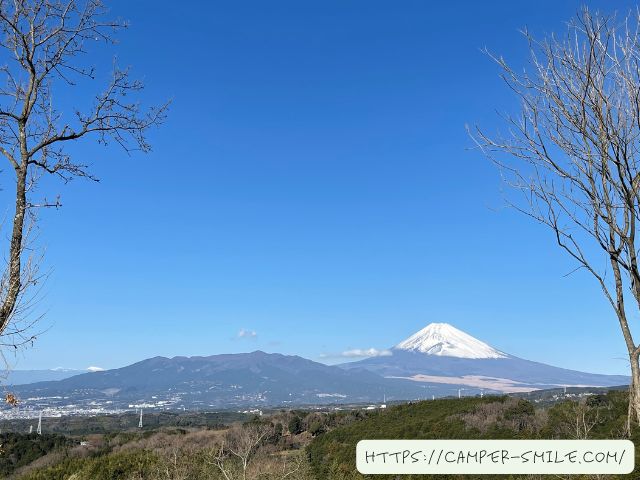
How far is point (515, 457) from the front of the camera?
405 cm

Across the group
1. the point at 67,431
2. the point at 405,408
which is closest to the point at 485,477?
the point at 405,408

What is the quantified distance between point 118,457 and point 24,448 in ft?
113

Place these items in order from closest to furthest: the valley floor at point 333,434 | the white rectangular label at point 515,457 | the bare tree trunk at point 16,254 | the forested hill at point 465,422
→ 1. the white rectangular label at point 515,457
2. the bare tree trunk at point 16,254
3. the valley floor at point 333,434
4. the forested hill at point 465,422

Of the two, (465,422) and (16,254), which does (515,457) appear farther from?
(465,422)

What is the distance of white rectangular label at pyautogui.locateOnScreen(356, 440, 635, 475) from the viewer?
4.02 metres

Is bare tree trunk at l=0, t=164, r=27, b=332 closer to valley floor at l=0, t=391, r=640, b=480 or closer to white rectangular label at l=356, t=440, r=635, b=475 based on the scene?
white rectangular label at l=356, t=440, r=635, b=475

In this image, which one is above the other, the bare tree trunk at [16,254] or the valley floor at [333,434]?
the bare tree trunk at [16,254]

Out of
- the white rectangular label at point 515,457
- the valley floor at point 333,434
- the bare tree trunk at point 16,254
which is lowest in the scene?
the valley floor at point 333,434

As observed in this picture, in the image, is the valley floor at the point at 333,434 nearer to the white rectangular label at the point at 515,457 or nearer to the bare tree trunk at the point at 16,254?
the bare tree trunk at the point at 16,254

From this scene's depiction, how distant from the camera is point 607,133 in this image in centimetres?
450

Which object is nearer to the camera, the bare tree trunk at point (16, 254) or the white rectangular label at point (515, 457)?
the white rectangular label at point (515, 457)

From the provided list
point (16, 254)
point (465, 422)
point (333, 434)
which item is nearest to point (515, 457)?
point (16, 254)

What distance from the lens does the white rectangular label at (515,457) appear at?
402 centimetres

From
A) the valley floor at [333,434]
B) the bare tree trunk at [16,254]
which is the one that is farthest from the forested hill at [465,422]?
the bare tree trunk at [16,254]
